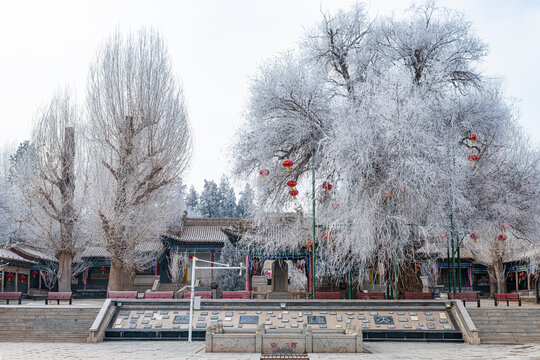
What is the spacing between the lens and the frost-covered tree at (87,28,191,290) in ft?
69.1

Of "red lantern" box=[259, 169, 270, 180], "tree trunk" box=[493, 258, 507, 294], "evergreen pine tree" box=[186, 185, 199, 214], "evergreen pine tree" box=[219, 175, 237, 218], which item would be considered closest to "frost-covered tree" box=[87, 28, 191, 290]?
"red lantern" box=[259, 169, 270, 180]

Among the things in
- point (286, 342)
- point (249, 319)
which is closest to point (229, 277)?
point (249, 319)

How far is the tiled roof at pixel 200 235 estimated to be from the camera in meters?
32.7

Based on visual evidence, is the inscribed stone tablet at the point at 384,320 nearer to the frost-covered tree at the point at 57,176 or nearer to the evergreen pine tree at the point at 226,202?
the frost-covered tree at the point at 57,176

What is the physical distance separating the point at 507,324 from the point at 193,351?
30.5ft

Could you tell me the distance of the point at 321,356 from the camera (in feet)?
36.0

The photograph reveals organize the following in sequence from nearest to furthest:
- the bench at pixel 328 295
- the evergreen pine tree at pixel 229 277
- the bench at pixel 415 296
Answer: the bench at pixel 415 296 < the bench at pixel 328 295 < the evergreen pine tree at pixel 229 277

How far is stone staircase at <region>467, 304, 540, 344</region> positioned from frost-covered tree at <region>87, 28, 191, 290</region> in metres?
→ 13.3

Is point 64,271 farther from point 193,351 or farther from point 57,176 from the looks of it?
point 193,351

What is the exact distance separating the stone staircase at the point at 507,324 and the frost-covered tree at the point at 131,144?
522 inches

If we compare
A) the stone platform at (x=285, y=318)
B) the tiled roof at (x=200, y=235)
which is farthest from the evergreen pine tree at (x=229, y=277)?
the stone platform at (x=285, y=318)

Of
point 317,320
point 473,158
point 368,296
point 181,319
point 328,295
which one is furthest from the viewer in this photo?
point 328,295

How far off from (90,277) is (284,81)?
23.4 metres

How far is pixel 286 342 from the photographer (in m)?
11.7
